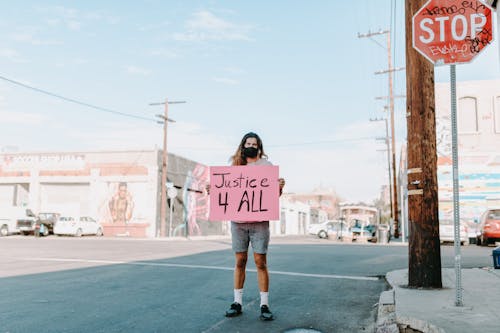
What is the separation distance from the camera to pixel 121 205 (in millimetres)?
33344

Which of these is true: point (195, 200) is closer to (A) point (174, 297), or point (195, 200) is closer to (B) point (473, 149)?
(B) point (473, 149)

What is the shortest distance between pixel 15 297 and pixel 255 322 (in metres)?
3.28

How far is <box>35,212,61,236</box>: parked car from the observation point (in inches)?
1160

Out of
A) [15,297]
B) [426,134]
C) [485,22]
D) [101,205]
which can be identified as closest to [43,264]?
[15,297]

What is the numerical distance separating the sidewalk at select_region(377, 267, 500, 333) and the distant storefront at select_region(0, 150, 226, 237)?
26923 mm

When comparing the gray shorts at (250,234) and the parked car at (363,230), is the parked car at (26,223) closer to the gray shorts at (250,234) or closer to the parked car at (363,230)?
the parked car at (363,230)

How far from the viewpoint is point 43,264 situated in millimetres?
10047

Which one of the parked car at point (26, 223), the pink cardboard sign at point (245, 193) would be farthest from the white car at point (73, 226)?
the pink cardboard sign at point (245, 193)

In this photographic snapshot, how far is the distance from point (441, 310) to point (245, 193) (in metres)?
2.25

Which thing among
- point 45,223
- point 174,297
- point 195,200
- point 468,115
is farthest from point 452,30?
point 195,200

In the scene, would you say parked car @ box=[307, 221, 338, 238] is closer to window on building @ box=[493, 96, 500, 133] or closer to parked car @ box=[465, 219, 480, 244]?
parked car @ box=[465, 219, 480, 244]

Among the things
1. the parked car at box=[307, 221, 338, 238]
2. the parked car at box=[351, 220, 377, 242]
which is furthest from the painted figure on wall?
the parked car at box=[351, 220, 377, 242]

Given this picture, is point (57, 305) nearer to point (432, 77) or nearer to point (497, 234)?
point (432, 77)

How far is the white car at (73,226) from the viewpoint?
2977 centimetres
